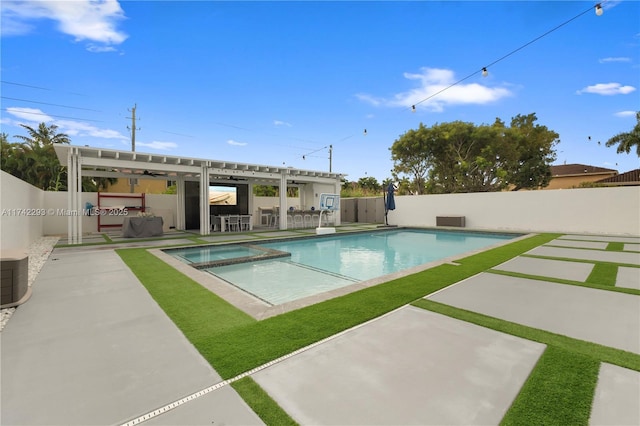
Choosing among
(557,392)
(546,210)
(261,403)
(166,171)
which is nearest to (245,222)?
(166,171)

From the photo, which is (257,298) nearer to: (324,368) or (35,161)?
(324,368)

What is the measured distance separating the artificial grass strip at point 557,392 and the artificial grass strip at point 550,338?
14 cm

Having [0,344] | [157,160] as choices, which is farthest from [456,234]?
[0,344]

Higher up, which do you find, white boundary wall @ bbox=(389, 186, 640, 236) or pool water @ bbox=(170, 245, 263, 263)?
white boundary wall @ bbox=(389, 186, 640, 236)

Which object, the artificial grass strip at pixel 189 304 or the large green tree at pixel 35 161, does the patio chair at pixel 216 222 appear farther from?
the large green tree at pixel 35 161

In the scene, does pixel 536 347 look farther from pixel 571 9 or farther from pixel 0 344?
pixel 571 9

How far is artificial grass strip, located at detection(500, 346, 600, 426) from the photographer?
1.46 metres

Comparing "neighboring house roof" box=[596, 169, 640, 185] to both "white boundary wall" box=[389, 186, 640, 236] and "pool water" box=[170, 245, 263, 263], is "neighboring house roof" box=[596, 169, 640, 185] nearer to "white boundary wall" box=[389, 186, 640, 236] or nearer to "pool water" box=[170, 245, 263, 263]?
"white boundary wall" box=[389, 186, 640, 236]

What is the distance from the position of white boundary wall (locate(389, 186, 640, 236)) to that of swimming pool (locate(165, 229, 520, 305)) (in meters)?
5.78

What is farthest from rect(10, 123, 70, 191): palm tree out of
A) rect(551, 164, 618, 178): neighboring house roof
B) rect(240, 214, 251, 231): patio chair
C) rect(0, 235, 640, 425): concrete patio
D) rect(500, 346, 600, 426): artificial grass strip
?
rect(551, 164, 618, 178): neighboring house roof

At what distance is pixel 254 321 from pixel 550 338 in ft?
8.65

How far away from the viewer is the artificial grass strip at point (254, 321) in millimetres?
2180

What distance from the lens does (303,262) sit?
6863 mm

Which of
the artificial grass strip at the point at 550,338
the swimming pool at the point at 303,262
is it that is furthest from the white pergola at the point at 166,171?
the artificial grass strip at the point at 550,338
